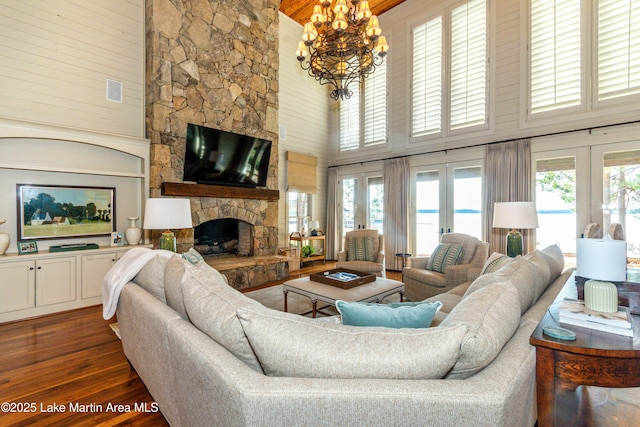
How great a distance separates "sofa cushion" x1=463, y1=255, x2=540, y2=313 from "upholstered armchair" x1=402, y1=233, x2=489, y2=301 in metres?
1.71

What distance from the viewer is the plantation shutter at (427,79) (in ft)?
19.2

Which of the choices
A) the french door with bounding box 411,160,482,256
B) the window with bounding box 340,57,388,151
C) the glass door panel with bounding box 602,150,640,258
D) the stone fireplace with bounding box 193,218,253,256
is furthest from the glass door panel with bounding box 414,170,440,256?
the stone fireplace with bounding box 193,218,253,256

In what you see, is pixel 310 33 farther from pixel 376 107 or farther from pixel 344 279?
pixel 376 107

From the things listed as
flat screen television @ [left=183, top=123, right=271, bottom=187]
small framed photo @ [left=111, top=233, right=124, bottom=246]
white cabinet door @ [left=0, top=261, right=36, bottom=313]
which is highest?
flat screen television @ [left=183, top=123, right=271, bottom=187]

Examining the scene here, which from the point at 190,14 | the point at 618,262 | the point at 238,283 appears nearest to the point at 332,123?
the point at 190,14

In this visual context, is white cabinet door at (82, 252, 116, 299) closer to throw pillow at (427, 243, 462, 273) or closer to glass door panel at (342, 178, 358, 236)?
throw pillow at (427, 243, 462, 273)

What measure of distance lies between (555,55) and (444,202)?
2.78 meters

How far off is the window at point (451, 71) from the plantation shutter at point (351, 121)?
58.2 inches

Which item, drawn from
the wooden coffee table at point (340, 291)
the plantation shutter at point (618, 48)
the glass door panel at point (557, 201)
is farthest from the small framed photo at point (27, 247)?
the plantation shutter at point (618, 48)

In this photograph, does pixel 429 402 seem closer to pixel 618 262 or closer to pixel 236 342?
pixel 236 342

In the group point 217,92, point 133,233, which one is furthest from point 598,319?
point 217,92

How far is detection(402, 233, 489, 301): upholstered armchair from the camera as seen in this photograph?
3.53m

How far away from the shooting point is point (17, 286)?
132 inches

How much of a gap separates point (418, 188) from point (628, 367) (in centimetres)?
523
